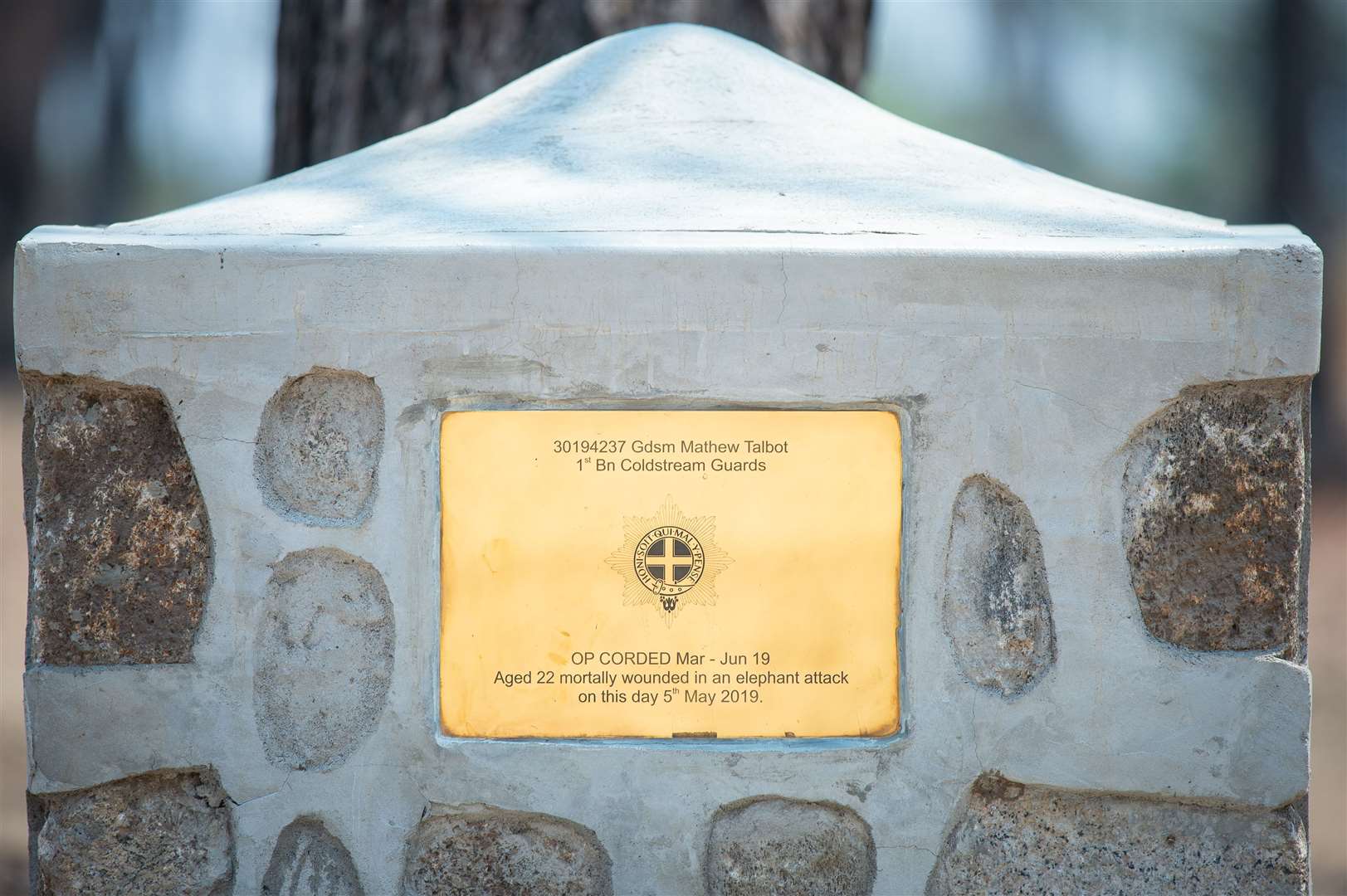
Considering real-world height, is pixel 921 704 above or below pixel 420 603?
below

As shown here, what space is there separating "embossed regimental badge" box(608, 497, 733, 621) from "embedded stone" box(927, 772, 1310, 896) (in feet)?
1.62

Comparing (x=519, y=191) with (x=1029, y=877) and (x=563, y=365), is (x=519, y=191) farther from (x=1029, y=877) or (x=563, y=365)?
(x=1029, y=877)

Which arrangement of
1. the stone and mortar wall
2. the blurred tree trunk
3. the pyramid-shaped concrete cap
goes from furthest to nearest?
the blurred tree trunk → the pyramid-shaped concrete cap → the stone and mortar wall

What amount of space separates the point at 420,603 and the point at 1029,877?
0.96 m

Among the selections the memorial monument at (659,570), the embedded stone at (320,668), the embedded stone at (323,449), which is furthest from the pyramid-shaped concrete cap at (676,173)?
the embedded stone at (320,668)

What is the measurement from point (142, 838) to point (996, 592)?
128 centimetres

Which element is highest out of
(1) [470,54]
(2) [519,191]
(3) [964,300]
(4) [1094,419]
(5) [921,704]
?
(1) [470,54]

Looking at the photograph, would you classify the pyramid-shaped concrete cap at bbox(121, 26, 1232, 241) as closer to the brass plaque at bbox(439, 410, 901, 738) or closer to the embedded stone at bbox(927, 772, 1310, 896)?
the brass plaque at bbox(439, 410, 901, 738)

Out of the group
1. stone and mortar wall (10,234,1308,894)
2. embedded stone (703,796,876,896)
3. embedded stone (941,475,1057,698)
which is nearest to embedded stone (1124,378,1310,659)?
stone and mortar wall (10,234,1308,894)

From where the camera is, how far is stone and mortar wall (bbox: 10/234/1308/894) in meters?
1.71

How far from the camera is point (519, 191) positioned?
1936 millimetres

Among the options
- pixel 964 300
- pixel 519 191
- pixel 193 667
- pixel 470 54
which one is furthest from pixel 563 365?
pixel 470 54

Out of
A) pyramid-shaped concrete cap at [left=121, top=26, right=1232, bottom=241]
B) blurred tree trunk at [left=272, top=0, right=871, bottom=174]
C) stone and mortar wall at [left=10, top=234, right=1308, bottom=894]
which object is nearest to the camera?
stone and mortar wall at [left=10, top=234, right=1308, bottom=894]

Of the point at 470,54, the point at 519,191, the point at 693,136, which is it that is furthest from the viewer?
the point at 470,54
